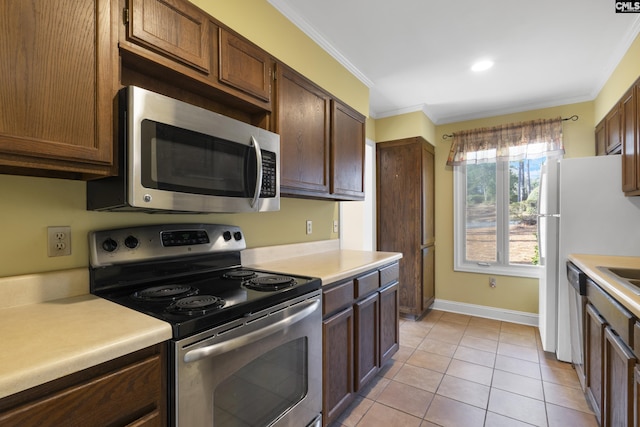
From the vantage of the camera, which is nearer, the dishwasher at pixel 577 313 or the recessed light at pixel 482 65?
the dishwasher at pixel 577 313

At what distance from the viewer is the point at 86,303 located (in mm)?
1098

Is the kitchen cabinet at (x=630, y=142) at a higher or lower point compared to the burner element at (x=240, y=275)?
higher

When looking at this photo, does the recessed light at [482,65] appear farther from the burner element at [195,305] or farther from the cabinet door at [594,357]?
the burner element at [195,305]

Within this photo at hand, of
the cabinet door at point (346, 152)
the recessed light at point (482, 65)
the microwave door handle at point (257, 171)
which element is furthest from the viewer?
the recessed light at point (482, 65)

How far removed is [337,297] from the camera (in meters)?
1.69

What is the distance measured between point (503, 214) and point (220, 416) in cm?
374

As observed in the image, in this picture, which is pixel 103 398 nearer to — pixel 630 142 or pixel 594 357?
pixel 594 357

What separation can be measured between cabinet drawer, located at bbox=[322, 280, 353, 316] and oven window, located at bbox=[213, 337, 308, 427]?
23cm

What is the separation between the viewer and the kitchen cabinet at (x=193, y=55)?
116 centimetres

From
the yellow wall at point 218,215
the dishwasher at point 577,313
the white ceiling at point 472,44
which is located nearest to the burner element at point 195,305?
the yellow wall at point 218,215

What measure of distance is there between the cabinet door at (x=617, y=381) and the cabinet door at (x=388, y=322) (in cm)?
119

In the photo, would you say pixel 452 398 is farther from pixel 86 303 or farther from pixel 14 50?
pixel 14 50

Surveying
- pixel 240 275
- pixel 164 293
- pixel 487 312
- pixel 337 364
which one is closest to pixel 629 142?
pixel 487 312

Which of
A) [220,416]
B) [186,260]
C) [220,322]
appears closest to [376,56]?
[186,260]
